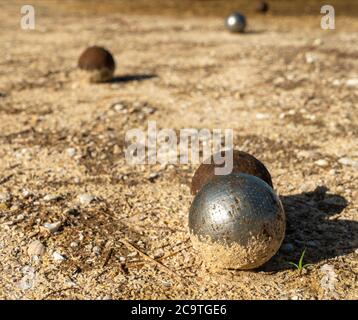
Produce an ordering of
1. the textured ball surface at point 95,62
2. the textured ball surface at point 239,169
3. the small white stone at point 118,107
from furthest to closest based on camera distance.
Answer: the textured ball surface at point 95,62, the small white stone at point 118,107, the textured ball surface at point 239,169

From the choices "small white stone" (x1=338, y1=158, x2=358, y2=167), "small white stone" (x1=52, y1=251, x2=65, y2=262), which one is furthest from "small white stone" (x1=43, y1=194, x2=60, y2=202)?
"small white stone" (x1=338, y1=158, x2=358, y2=167)

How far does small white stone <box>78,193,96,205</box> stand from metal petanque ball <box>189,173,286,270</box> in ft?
6.20

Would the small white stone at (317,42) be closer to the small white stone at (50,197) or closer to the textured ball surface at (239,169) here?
the textured ball surface at (239,169)

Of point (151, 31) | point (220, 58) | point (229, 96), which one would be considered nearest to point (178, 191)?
point (229, 96)

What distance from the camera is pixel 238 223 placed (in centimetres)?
456

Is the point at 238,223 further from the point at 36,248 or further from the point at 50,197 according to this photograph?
the point at 50,197

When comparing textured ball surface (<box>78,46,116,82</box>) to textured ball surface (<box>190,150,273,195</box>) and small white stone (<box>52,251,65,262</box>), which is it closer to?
textured ball surface (<box>190,150,273,195</box>)

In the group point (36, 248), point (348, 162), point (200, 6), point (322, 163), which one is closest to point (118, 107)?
point (322, 163)

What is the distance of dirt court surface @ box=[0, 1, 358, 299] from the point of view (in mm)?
4848

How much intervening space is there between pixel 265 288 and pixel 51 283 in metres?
1.94

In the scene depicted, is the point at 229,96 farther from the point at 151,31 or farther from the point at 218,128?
the point at 151,31

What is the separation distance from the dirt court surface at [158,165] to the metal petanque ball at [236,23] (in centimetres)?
49

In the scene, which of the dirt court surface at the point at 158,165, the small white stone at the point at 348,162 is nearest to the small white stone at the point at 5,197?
the dirt court surface at the point at 158,165

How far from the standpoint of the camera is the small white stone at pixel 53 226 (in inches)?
218
